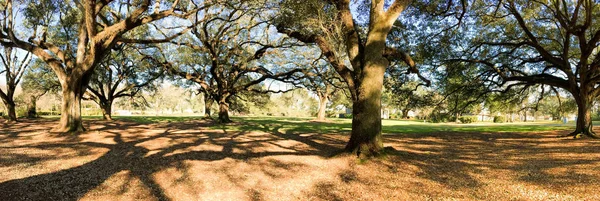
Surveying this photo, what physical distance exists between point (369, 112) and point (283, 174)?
279 cm

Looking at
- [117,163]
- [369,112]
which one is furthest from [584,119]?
[117,163]

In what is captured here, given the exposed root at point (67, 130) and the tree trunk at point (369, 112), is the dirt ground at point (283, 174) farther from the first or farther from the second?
the exposed root at point (67, 130)

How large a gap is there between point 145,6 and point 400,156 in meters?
10.3

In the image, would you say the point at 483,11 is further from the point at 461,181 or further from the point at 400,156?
the point at 461,181

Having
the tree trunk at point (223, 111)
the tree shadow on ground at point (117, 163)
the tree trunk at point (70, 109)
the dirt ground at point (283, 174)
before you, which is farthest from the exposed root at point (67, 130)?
the tree trunk at point (223, 111)

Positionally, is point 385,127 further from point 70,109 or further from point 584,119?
point 70,109

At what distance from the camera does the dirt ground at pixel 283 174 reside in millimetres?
4992

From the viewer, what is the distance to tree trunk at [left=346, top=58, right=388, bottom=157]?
782 centimetres

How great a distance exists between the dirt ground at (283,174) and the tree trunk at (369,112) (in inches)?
19.4

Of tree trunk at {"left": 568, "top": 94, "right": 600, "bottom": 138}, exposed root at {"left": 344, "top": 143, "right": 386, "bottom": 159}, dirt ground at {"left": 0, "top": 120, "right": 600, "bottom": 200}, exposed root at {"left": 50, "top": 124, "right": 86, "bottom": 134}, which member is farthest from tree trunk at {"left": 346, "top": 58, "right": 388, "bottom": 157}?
exposed root at {"left": 50, "top": 124, "right": 86, "bottom": 134}

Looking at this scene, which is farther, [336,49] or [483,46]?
[483,46]

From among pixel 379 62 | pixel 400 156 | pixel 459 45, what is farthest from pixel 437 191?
pixel 459 45

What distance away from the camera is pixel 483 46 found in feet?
53.2

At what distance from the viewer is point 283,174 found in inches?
255
